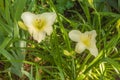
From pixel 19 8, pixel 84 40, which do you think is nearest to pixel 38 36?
pixel 84 40

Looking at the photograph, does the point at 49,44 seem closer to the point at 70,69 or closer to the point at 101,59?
the point at 70,69

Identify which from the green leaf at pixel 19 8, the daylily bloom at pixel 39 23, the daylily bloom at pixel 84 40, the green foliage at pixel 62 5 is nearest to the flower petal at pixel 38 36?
the daylily bloom at pixel 39 23

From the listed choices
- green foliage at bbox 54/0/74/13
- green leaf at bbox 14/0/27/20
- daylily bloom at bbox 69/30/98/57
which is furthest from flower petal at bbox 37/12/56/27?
green foliage at bbox 54/0/74/13

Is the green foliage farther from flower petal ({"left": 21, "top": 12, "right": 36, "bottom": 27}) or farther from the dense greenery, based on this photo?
flower petal ({"left": 21, "top": 12, "right": 36, "bottom": 27})

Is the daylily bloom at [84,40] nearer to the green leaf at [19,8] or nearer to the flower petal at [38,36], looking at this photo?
the flower petal at [38,36]

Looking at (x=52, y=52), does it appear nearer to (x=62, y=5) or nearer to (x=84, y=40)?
(x=84, y=40)

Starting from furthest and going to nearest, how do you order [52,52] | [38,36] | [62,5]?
[62,5] < [52,52] < [38,36]
